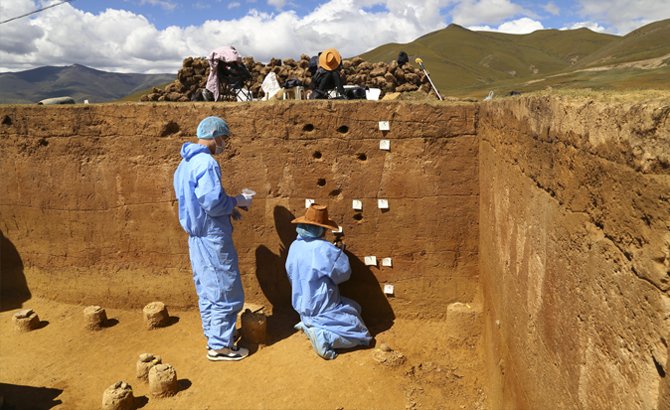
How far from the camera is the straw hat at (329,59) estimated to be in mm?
6223

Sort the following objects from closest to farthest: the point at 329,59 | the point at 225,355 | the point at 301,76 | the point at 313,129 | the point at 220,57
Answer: the point at 225,355 < the point at 313,129 < the point at 329,59 < the point at 220,57 < the point at 301,76

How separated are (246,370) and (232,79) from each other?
4.63 metres

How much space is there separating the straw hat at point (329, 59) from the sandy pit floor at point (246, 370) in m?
3.72

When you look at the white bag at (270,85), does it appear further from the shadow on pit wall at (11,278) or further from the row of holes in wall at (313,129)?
the shadow on pit wall at (11,278)

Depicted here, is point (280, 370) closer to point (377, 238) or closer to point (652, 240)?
point (377, 238)

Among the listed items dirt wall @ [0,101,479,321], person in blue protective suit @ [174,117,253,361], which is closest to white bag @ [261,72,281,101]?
dirt wall @ [0,101,479,321]

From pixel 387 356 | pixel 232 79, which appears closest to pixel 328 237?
pixel 387 356

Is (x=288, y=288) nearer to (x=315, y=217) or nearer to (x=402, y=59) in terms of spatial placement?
(x=315, y=217)

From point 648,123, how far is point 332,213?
370 cm

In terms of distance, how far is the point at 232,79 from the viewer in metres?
6.80

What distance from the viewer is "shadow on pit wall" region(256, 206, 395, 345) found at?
195 inches

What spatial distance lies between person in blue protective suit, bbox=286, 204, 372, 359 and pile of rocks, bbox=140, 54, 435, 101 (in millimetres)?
6312

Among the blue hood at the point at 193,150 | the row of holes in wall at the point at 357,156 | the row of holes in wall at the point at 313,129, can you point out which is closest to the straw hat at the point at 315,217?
the row of holes in wall at the point at 357,156

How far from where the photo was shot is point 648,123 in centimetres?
134
